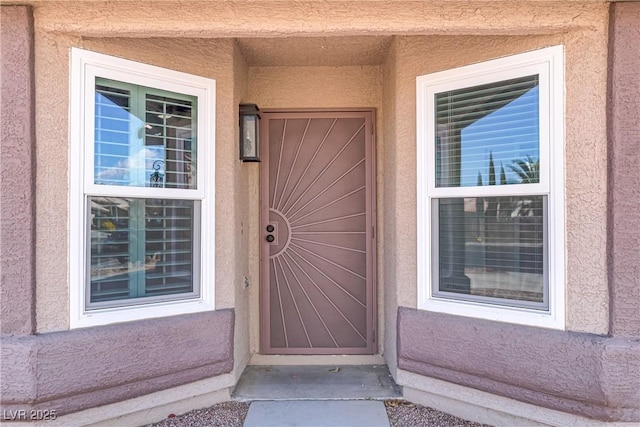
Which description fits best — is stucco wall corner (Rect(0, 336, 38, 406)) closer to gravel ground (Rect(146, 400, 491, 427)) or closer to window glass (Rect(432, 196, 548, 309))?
gravel ground (Rect(146, 400, 491, 427))

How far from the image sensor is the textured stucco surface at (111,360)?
263cm

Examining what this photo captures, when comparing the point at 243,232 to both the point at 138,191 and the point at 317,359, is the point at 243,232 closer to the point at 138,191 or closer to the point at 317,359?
the point at 138,191

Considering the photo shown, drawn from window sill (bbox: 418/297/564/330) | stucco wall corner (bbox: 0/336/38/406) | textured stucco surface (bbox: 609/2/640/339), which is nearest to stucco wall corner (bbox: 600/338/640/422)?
textured stucco surface (bbox: 609/2/640/339)

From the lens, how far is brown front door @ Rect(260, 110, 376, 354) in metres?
4.38

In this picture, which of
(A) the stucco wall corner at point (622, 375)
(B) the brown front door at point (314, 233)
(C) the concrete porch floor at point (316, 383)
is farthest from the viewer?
(B) the brown front door at point (314, 233)

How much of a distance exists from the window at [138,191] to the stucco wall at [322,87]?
1.05 m

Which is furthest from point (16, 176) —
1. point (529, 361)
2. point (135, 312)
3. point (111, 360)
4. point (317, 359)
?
point (529, 361)

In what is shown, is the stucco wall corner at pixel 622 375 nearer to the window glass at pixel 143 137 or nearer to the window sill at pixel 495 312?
the window sill at pixel 495 312

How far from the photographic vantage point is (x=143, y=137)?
318 cm

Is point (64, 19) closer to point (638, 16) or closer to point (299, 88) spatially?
point (299, 88)

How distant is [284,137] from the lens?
442 cm

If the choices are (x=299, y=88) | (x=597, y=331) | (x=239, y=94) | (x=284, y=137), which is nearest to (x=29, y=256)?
(x=239, y=94)

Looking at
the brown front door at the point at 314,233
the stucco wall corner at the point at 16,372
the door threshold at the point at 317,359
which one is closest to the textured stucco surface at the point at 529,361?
the door threshold at the point at 317,359

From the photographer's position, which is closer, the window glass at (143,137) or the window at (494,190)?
the window at (494,190)
